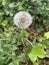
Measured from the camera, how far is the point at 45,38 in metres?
2.73

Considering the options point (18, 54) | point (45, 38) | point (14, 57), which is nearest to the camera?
point (14, 57)

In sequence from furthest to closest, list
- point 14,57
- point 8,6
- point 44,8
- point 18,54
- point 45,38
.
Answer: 1. point 8,6
2. point 44,8
3. point 45,38
4. point 18,54
5. point 14,57

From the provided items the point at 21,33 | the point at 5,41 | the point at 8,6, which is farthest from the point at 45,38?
the point at 8,6

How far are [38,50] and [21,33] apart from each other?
0.37m

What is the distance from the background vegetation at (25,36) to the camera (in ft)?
7.89

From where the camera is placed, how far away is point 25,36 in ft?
9.02

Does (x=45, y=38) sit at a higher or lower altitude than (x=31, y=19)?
lower

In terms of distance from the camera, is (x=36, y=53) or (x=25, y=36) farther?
(x=25, y=36)

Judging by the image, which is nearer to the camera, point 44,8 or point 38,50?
point 38,50

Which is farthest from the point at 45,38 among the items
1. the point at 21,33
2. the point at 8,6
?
the point at 8,6

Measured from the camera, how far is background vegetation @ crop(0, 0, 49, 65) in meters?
2.40

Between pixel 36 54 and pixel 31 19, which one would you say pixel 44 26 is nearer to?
pixel 31 19

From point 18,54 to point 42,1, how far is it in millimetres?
831

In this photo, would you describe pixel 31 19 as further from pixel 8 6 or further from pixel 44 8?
pixel 8 6
